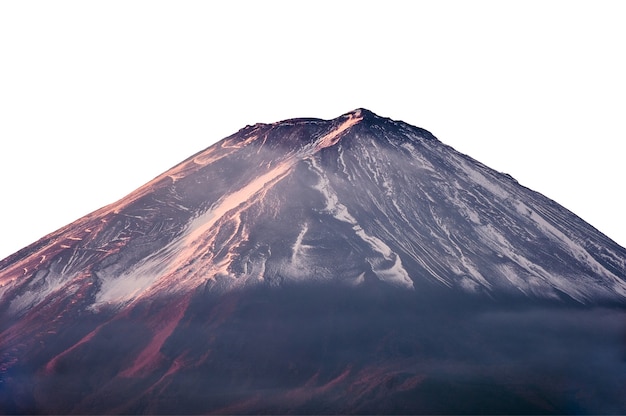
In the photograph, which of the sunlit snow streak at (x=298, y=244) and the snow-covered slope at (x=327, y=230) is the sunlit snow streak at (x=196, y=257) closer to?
the snow-covered slope at (x=327, y=230)

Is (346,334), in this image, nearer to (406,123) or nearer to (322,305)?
(322,305)

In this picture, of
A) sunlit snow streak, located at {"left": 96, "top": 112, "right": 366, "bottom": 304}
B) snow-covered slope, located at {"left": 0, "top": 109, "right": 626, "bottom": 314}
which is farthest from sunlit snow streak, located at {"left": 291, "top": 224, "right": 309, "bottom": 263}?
sunlit snow streak, located at {"left": 96, "top": 112, "right": 366, "bottom": 304}

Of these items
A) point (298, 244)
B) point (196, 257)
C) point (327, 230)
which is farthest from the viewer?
point (327, 230)

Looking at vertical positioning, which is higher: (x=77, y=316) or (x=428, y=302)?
(x=77, y=316)

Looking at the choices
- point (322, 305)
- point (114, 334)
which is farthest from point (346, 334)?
point (114, 334)

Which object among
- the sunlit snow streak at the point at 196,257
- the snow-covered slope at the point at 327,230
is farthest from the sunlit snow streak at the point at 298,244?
the sunlit snow streak at the point at 196,257

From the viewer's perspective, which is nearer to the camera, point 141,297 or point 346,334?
point 346,334

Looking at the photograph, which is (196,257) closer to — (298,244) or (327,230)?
(298,244)

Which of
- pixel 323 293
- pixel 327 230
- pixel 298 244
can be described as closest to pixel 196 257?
pixel 298 244
